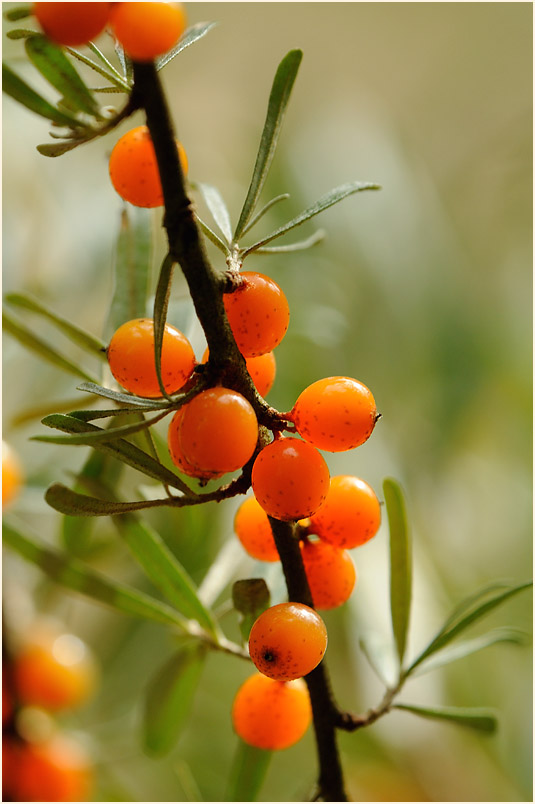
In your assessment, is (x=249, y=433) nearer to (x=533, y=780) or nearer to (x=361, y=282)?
(x=533, y=780)

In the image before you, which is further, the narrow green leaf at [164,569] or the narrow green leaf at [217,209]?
the narrow green leaf at [164,569]

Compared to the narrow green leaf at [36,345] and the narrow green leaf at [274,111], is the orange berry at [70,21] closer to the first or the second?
the narrow green leaf at [274,111]

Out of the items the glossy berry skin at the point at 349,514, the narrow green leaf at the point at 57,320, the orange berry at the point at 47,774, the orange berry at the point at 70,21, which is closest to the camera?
the orange berry at the point at 70,21

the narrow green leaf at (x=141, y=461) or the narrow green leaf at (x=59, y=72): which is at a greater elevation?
the narrow green leaf at (x=59, y=72)

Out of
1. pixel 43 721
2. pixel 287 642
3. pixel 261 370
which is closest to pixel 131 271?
pixel 261 370

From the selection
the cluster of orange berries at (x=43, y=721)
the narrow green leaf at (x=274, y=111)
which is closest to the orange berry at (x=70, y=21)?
the narrow green leaf at (x=274, y=111)

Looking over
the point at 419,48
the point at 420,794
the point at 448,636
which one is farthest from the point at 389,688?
the point at 419,48

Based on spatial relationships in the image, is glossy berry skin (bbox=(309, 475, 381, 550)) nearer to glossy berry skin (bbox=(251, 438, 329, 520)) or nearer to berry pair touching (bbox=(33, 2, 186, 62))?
glossy berry skin (bbox=(251, 438, 329, 520))
